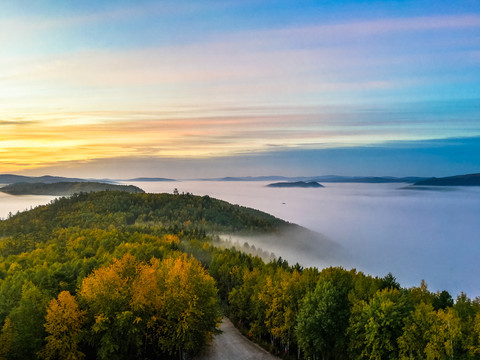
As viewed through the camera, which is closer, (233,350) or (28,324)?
(28,324)

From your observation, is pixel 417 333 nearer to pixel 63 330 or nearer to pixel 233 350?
pixel 233 350

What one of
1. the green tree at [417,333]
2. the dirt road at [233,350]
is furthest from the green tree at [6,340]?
the green tree at [417,333]

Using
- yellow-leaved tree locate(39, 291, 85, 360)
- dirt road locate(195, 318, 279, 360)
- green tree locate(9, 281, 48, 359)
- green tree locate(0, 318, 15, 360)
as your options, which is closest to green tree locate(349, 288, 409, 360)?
dirt road locate(195, 318, 279, 360)

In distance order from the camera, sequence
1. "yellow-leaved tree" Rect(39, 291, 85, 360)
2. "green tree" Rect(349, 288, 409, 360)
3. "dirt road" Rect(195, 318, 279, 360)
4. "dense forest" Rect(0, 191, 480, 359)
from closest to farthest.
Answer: "dense forest" Rect(0, 191, 480, 359)
"green tree" Rect(349, 288, 409, 360)
"yellow-leaved tree" Rect(39, 291, 85, 360)
"dirt road" Rect(195, 318, 279, 360)

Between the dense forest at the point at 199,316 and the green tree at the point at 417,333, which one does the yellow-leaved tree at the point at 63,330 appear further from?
the green tree at the point at 417,333

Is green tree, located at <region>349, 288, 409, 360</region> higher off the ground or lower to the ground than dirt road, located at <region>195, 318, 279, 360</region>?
higher

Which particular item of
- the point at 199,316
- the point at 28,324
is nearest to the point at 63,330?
the point at 28,324

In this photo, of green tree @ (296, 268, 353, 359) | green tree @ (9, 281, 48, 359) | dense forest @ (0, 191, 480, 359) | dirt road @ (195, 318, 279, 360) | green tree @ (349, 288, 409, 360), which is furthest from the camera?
dirt road @ (195, 318, 279, 360)

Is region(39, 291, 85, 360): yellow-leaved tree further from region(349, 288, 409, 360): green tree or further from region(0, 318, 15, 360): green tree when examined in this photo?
region(349, 288, 409, 360): green tree
